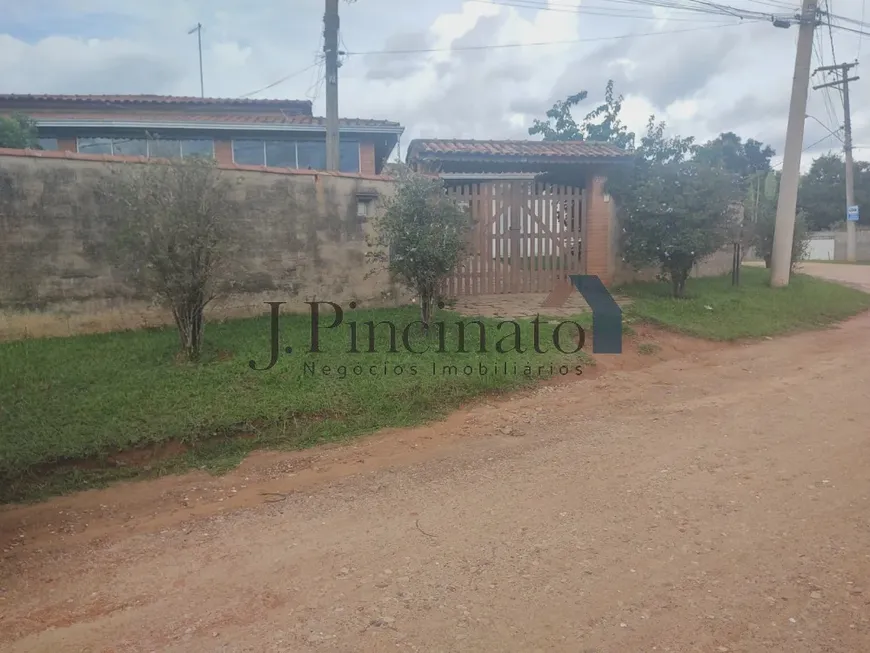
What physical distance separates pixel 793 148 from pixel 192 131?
14.4 meters

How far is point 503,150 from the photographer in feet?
35.8

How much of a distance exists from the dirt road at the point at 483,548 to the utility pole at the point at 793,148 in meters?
8.33

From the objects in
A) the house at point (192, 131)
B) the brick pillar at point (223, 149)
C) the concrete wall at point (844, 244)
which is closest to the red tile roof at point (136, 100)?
the house at point (192, 131)

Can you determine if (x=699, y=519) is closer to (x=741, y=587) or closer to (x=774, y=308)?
(x=741, y=587)

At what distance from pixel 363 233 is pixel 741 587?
662 centimetres

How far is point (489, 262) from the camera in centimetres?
1015

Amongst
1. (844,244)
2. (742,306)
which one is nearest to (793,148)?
(742,306)

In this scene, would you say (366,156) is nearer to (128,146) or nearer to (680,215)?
(128,146)

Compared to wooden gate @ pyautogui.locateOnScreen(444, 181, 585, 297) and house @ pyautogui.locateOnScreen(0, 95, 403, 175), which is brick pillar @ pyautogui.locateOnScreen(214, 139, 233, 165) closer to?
house @ pyautogui.locateOnScreen(0, 95, 403, 175)

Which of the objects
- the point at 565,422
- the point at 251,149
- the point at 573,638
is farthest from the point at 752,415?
the point at 251,149

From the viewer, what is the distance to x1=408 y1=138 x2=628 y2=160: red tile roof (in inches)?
417

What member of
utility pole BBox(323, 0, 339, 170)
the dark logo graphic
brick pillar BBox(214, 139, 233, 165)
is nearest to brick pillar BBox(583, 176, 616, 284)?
the dark logo graphic

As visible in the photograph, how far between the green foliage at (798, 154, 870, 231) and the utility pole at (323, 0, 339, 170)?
3474 centimetres

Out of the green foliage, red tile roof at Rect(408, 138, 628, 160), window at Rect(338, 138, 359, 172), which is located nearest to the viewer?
red tile roof at Rect(408, 138, 628, 160)
